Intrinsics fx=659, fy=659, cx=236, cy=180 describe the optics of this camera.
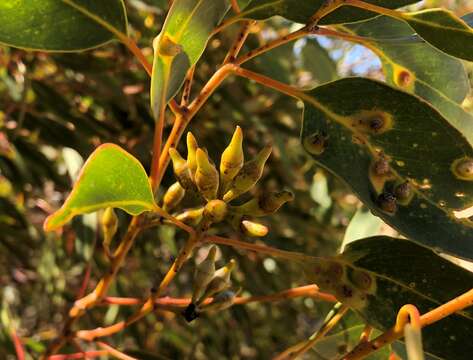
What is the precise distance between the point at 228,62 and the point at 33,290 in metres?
2.26

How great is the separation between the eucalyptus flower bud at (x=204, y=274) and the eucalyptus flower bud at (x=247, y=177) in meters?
0.14

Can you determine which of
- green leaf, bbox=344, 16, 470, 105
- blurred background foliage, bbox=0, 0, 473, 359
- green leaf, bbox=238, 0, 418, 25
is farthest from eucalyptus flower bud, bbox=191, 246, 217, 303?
blurred background foliage, bbox=0, 0, 473, 359

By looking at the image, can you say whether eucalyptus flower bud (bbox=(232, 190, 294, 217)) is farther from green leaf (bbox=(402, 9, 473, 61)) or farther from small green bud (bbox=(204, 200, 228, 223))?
green leaf (bbox=(402, 9, 473, 61))

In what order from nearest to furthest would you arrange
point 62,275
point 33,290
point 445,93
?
point 445,93, point 62,275, point 33,290

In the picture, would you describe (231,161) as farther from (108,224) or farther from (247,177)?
(108,224)

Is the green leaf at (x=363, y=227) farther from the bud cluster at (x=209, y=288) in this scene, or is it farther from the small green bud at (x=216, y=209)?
the small green bud at (x=216, y=209)

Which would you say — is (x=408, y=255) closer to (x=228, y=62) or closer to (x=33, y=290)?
(x=228, y=62)

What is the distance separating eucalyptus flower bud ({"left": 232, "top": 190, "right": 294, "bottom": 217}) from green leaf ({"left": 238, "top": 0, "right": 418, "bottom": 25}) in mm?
258

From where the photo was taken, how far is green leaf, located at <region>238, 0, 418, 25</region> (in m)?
0.90

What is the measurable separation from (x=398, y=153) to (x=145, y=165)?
97cm

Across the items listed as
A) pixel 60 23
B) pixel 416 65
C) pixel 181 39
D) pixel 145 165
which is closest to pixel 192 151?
pixel 181 39

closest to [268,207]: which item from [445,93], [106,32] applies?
[106,32]

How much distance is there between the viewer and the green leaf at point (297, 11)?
895 mm

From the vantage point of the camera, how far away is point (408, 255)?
887 millimetres
